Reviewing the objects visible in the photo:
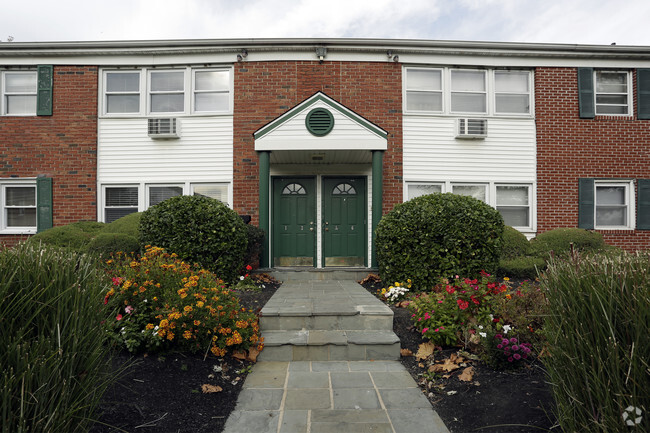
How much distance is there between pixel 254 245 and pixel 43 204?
5.82 meters

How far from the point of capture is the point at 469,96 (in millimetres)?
9406

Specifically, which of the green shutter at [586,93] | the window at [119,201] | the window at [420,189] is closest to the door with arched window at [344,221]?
the window at [420,189]

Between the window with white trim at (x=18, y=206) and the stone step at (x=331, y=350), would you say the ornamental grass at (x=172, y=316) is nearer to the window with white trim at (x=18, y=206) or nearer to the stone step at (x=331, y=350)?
the stone step at (x=331, y=350)

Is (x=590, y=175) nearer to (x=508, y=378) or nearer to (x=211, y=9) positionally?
(x=508, y=378)

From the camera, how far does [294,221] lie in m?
8.95

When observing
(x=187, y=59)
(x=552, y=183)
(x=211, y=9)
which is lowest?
(x=552, y=183)

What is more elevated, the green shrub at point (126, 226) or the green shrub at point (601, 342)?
the green shrub at point (126, 226)

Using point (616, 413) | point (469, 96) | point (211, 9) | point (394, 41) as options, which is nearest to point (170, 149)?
point (211, 9)

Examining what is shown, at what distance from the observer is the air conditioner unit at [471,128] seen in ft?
29.6

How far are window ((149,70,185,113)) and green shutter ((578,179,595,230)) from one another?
410 inches

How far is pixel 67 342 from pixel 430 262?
5.21m

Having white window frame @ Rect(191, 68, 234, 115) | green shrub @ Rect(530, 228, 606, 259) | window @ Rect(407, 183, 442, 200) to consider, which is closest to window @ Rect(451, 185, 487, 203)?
window @ Rect(407, 183, 442, 200)

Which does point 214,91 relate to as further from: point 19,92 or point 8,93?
point 8,93

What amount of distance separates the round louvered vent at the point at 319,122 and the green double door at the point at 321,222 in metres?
1.77
